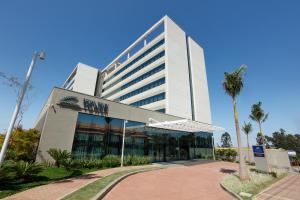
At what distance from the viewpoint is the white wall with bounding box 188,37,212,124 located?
4684cm

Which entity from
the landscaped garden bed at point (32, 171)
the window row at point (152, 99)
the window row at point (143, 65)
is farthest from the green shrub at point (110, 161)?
the window row at point (143, 65)

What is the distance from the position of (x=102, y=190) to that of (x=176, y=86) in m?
33.4

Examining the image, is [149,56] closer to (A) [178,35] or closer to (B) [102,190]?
(A) [178,35]

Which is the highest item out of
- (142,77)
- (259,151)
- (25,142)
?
(142,77)

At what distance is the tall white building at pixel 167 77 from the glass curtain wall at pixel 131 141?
760 cm

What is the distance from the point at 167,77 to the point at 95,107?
21.3m

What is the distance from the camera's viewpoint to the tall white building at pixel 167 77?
3934cm

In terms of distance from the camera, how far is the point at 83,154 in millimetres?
19312

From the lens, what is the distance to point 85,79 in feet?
214

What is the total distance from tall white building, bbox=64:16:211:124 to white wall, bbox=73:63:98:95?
1205cm

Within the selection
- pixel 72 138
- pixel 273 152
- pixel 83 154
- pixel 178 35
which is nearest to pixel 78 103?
pixel 72 138

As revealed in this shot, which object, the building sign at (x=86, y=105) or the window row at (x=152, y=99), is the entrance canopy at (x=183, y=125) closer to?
the building sign at (x=86, y=105)

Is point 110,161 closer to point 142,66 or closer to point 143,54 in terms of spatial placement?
point 142,66

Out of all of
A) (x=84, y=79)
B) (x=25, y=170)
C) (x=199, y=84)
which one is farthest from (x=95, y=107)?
(x=84, y=79)
